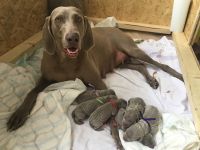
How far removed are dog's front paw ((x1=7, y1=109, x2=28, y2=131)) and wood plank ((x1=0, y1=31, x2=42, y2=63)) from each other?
2.89ft

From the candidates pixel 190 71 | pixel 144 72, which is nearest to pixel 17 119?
pixel 144 72

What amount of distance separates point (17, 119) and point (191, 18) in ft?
7.51

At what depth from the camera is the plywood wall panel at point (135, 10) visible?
349 cm

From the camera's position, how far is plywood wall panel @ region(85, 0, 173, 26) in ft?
11.5

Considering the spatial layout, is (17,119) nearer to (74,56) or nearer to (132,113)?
(74,56)

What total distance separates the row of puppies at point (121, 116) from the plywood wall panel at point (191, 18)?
1482 mm

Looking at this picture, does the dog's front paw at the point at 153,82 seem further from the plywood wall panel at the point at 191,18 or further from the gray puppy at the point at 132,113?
the plywood wall panel at the point at 191,18

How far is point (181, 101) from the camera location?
2236mm

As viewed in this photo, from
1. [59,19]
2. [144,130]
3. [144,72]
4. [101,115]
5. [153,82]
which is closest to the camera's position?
[144,130]

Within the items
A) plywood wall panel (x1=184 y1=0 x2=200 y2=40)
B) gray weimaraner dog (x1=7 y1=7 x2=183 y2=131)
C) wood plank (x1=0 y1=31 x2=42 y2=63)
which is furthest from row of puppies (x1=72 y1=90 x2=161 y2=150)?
plywood wall panel (x1=184 y1=0 x2=200 y2=40)

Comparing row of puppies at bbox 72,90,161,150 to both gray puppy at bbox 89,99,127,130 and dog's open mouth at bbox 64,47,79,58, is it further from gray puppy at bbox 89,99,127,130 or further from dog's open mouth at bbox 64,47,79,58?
dog's open mouth at bbox 64,47,79,58

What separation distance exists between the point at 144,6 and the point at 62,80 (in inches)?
73.6

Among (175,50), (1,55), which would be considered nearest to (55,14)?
(1,55)

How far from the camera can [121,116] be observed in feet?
6.10
